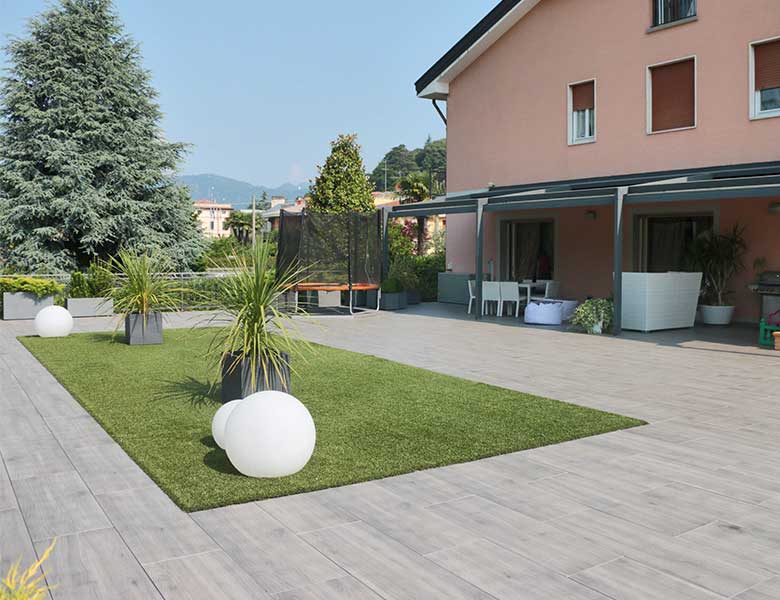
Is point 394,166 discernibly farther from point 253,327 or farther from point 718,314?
point 253,327

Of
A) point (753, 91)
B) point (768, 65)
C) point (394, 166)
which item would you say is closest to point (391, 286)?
point (753, 91)

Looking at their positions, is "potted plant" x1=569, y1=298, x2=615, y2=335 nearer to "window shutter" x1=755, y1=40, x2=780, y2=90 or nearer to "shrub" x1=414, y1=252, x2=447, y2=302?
"window shutter" x1=755, y1=40, x2=780, y2=90

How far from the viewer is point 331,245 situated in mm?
15500

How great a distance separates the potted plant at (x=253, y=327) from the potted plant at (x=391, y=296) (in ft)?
34.2

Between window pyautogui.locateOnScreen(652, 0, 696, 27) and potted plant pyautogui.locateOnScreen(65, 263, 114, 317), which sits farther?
potted plant pyautogui.locateOnScreen(65, 263, 114, 317)

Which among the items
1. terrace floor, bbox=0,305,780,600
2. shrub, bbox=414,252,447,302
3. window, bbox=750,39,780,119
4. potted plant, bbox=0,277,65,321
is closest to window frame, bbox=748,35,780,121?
window, bbox=750,39,780,119

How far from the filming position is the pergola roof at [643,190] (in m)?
10.3

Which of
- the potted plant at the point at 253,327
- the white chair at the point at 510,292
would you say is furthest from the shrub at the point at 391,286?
the potted plant at the point at 253,327

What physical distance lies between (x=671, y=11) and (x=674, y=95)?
1.61 meters

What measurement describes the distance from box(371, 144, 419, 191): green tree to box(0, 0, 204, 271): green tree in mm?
63285

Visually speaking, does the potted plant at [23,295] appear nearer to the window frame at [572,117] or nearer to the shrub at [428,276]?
the shrub at [428,276]

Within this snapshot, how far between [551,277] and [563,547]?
1412 cm

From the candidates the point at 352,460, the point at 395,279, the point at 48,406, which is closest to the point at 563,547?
the point at 352,460

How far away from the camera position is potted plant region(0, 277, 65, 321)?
1541 centimetres
